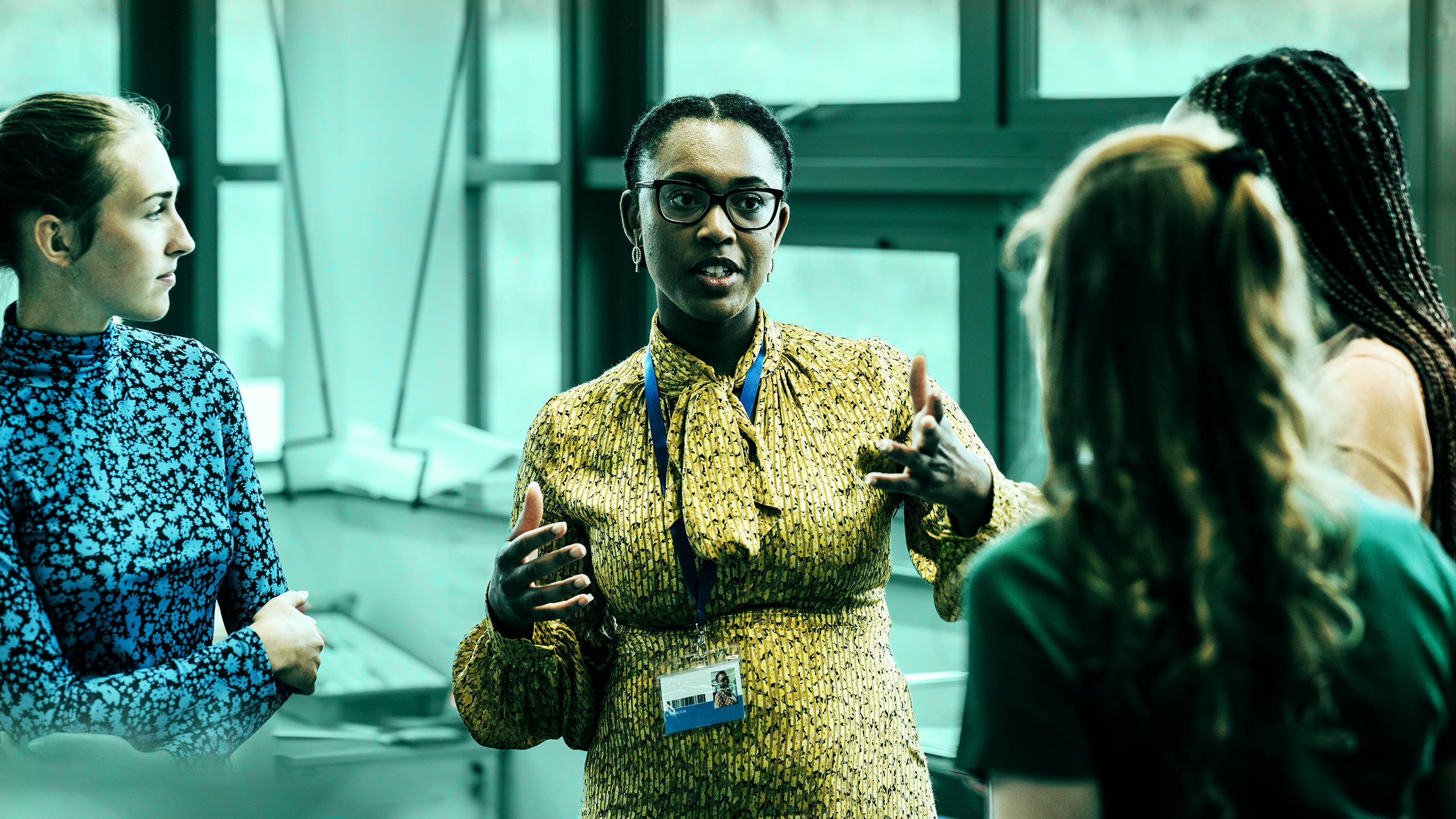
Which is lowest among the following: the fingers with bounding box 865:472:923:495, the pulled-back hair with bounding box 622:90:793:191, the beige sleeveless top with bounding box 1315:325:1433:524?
the fingers with bounding box 865:472:923:495

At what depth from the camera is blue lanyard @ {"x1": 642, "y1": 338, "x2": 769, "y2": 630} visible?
1.41 meters

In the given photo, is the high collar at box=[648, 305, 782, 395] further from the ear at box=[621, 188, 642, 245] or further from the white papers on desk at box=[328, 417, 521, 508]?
the white papers on desk at box=[328, 417, 521, 508]

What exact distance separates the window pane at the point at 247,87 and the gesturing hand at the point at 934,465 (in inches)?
115

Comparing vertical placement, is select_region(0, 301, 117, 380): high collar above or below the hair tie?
below

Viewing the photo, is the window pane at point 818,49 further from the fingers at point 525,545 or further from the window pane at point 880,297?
the fingers at point 525,545

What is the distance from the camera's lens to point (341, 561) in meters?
3.95

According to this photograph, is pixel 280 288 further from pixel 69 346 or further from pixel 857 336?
pixel 69 346

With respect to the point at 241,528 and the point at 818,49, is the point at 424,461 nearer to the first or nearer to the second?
the point at 818,49

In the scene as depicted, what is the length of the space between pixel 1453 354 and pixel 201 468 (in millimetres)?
1376

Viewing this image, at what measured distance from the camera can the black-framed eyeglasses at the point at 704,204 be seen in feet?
4.88

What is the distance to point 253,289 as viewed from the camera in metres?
3.72

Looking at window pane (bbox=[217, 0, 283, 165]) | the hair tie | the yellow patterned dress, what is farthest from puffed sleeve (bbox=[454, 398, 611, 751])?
window pane (bbox=[217, 0, 283, 165])

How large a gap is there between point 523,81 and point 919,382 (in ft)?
9.47

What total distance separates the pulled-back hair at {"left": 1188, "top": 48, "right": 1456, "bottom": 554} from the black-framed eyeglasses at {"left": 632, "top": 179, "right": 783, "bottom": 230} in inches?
21.2
